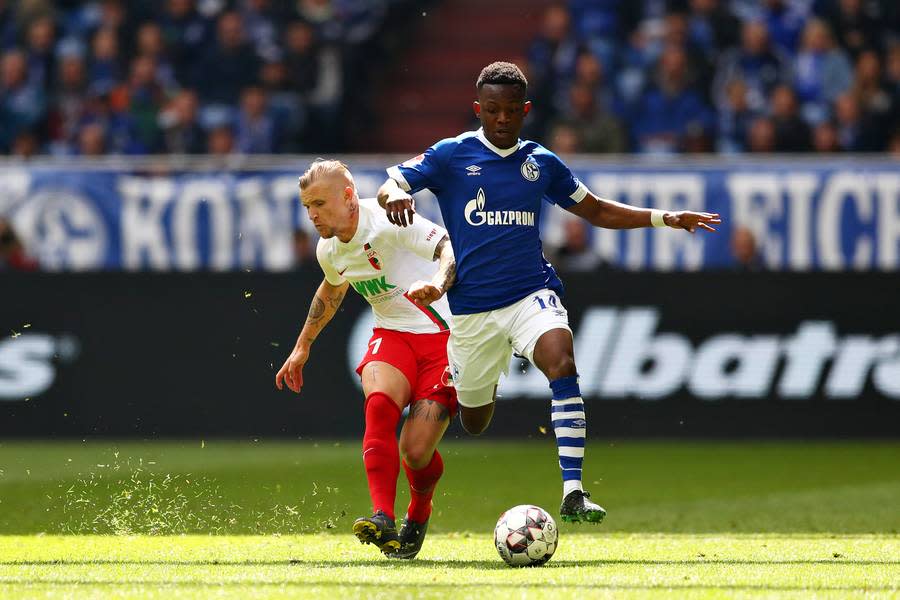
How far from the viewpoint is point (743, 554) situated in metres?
6.86

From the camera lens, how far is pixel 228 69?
16547mm

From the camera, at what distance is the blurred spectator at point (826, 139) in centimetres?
1441

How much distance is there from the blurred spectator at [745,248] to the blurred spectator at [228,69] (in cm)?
598

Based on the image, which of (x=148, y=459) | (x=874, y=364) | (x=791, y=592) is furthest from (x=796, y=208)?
(x=791, y=592)

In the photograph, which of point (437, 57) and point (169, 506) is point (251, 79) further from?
point (169, 506)

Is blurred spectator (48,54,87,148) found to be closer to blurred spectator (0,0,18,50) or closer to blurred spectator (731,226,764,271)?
blurred spectator (0,0,18,50)

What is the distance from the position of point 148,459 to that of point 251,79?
6219mm

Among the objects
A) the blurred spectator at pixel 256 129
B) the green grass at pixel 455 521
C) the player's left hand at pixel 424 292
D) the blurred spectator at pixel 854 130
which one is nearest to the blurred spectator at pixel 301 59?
the blurred spectator at pixel 256 129

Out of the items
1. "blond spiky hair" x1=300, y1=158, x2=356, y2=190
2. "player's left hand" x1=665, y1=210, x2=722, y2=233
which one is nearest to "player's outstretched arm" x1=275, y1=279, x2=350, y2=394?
"blond spiky hair" x1=300, y1=158, x2=356, y2=190

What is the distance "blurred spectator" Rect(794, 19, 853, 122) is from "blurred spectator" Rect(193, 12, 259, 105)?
19.4 ft

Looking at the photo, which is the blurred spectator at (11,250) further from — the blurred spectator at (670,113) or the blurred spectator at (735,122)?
the blurred spectator at (735,122)

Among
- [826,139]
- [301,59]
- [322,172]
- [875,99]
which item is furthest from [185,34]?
[322,172]

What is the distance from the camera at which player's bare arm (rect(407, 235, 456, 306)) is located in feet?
21.2

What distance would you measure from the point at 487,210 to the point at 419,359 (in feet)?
2.78
